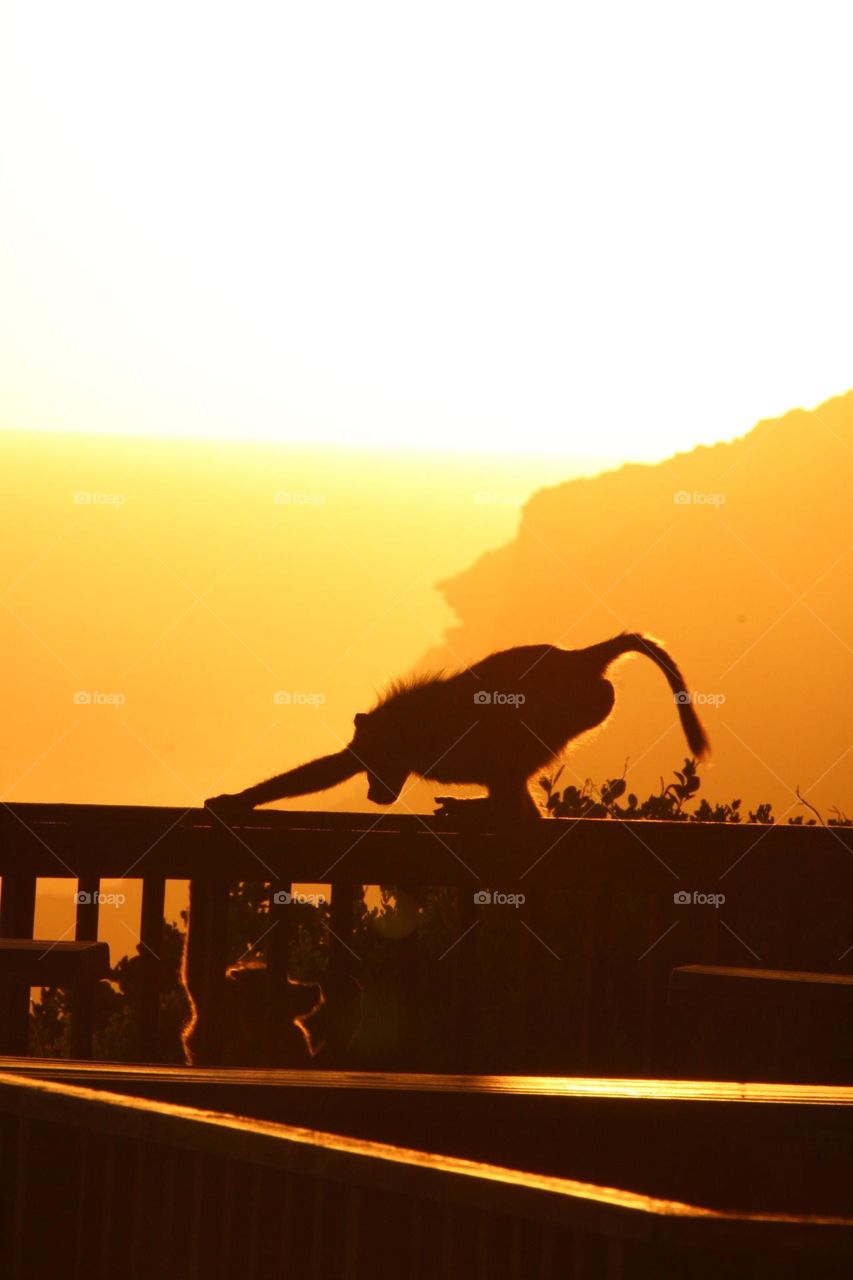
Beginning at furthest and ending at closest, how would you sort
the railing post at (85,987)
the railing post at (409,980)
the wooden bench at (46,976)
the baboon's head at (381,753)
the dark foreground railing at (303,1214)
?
Result: the baboon's head at (381,753), the railing post at (409,980), the railing post at (85,987), the wooden bench at (46,976), the dark foreground railing at (303,1214)

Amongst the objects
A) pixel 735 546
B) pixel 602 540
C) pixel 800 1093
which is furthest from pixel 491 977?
pixel 800 1093

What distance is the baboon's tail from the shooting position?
221 inches

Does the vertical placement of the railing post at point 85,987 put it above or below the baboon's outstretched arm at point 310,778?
below

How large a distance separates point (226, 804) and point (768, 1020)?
1579 millimetres

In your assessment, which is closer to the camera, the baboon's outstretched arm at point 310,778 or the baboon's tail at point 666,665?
the baboon's outstretched arm at point 310,778

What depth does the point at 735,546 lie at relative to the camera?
810cm

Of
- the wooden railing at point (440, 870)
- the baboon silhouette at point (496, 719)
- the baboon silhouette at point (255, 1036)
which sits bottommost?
the baboon silhouette at point (255, 1036)

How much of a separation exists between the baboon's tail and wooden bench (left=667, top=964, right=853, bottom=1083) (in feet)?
7.88

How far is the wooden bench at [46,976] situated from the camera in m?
2.88

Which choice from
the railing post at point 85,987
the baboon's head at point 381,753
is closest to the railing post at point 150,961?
the railing post at point 85,987

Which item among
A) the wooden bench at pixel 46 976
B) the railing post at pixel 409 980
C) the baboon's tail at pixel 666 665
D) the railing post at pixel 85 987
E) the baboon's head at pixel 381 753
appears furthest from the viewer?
the baboon's head at pixel 381 753

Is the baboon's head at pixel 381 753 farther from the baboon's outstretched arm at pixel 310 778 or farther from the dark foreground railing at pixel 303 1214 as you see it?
the dark foreground railing at pixel 303 1214

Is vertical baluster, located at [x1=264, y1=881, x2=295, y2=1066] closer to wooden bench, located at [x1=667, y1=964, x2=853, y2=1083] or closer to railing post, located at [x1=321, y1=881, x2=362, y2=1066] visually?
railing post, located at [x1=321, y1=881, x2=362, y2=1066]

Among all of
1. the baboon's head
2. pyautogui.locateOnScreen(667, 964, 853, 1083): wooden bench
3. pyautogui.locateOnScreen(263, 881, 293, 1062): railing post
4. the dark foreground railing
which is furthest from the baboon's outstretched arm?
the dark foreground railing
